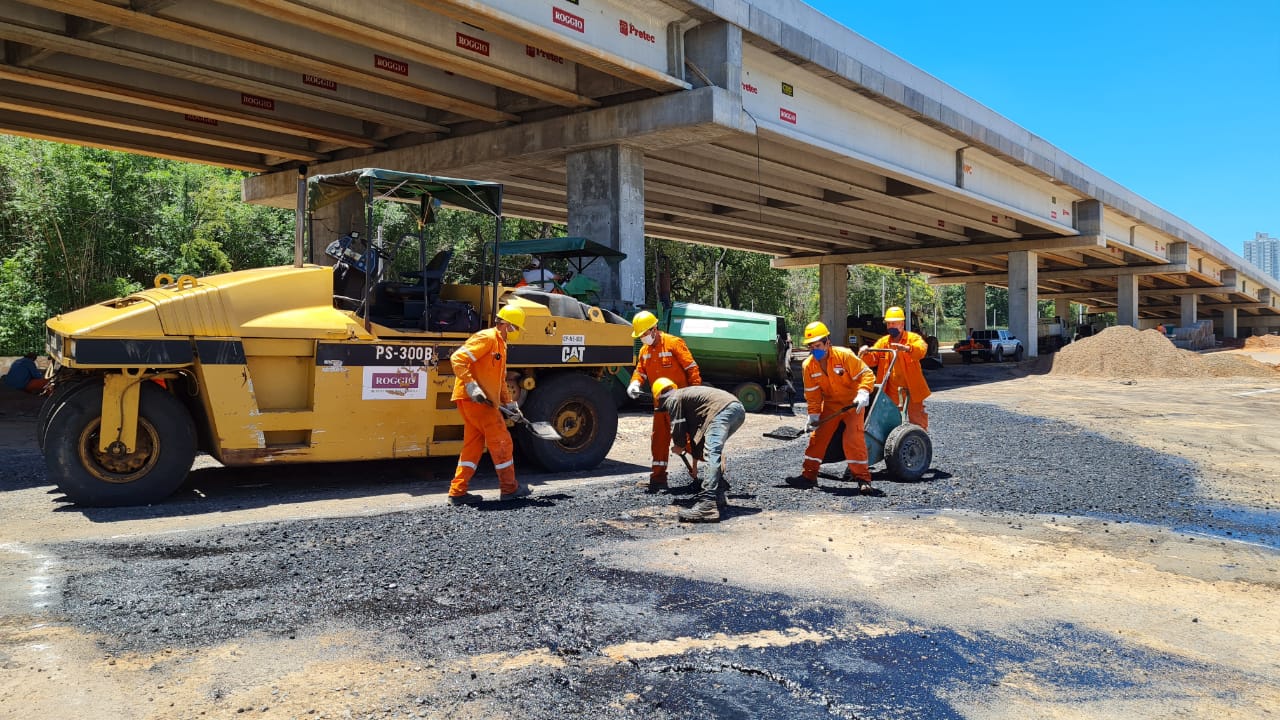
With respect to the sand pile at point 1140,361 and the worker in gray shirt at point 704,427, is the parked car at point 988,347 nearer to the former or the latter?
the sand pile at point 1140,361

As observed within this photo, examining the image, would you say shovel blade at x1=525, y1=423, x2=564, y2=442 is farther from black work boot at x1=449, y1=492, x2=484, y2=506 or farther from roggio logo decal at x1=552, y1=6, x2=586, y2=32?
roggio logo decal at x1=552, y1=6, x2=586, y2=32

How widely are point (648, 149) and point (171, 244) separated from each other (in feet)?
46.4

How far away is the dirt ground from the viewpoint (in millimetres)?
3441

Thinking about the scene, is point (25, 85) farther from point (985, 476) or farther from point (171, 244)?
point (985, 476)

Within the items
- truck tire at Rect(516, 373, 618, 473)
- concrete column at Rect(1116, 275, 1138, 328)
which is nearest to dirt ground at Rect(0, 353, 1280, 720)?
truck tire at Rect(516, 373, 618, 473)

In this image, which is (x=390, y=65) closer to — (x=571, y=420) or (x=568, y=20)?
(x=568, y=20)

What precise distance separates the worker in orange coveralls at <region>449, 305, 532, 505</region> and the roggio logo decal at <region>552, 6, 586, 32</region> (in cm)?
675

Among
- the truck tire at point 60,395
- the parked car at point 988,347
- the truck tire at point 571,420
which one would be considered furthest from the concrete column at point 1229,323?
the truck tire at point 60,395

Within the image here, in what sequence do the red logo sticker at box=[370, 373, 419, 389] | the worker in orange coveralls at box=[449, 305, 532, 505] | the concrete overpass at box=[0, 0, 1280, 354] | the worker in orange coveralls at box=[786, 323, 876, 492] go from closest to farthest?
the worker in orange coveralls at box=[449, 305, 532, 505] → the red logo sticker at box=[370, 373, 419, 389] → the worker in orange coveralls at box=[786, 323, 876, 492] → the concrete overpass at box=[0, 0, 1280, 354]

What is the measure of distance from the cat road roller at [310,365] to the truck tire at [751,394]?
6157 millimetres

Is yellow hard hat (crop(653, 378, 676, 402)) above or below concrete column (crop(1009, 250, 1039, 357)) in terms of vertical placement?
below

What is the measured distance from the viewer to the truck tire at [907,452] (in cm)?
834

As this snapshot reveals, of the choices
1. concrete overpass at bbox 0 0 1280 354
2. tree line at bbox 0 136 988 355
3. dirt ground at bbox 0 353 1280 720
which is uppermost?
concrete overpass at bbox 0 0 1280 354

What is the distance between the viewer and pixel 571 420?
29.3 ft
